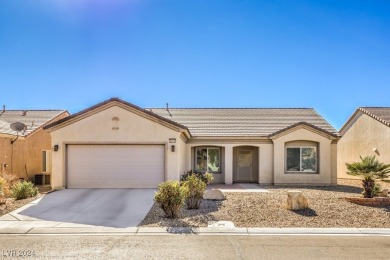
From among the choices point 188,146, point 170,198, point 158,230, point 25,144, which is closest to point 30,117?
point 25,144

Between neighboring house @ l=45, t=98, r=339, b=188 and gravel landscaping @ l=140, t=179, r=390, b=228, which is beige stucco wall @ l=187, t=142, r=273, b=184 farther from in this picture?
gravel landscaping @ l=140, t=179, r=390, b=228

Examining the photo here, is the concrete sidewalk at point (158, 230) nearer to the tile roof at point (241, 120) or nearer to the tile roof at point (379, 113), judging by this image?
the tile roof at point (241, 120)

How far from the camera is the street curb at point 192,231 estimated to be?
8.79 metres

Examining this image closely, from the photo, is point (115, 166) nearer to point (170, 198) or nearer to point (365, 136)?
point (170, 198)

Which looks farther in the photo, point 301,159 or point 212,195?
point 301,159

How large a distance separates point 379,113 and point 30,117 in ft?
84.8

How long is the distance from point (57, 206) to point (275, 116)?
16337mm

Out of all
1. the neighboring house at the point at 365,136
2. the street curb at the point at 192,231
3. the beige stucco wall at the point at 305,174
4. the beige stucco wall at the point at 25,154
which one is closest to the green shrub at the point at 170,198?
the street curb at the point at 192,231

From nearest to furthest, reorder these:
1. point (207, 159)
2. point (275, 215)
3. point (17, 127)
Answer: point (275, 215)
point (17, 127)
point (207, 159)

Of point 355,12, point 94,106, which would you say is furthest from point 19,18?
point 355,12

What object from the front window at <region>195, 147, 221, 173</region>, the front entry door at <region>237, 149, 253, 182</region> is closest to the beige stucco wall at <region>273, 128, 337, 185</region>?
the front entry door at <region>237, 149, 253, 182</region>

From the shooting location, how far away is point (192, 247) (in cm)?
746

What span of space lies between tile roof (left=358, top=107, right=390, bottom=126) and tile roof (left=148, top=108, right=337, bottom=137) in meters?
3.54

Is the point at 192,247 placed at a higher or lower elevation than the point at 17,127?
lower
